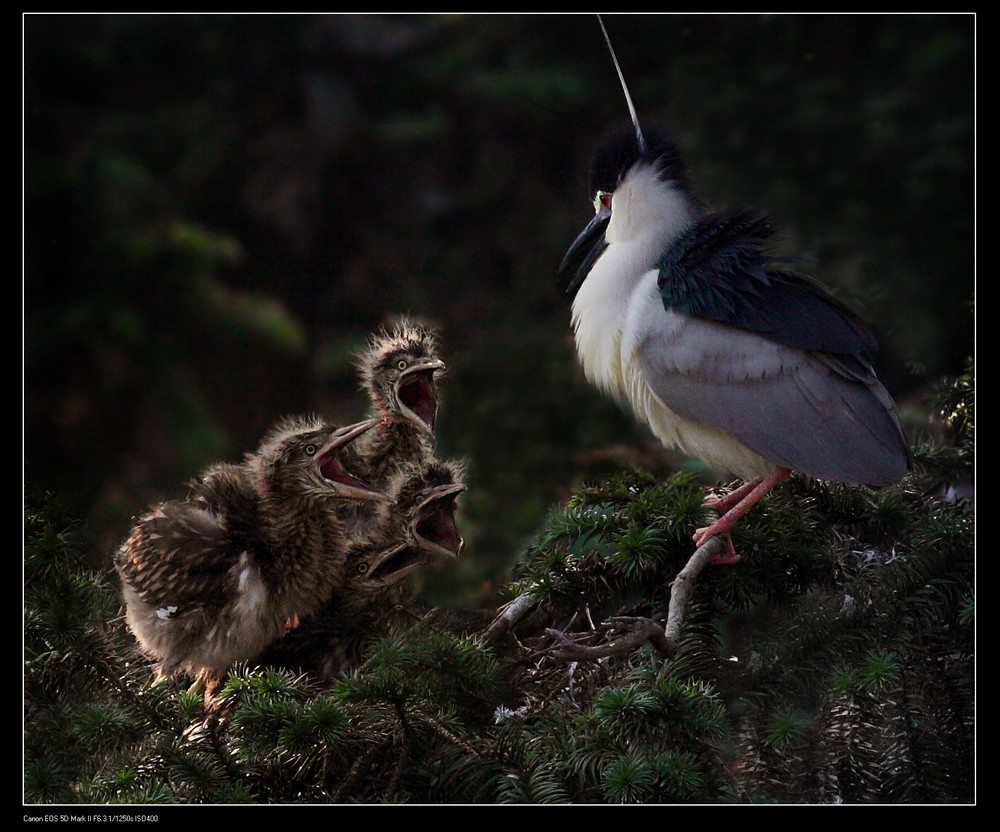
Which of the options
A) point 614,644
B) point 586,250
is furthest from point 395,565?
point 586,250

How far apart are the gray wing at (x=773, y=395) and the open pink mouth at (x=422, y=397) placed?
445 mm

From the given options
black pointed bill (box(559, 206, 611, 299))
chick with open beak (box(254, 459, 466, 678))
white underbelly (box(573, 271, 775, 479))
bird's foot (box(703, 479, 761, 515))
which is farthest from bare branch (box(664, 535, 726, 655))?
black pointed bill (box(559, 206, 611, 299))

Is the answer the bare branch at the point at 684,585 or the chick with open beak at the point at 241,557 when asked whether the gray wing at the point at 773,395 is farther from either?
the chick with open beak at the point at 241,557

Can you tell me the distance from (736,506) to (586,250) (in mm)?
833

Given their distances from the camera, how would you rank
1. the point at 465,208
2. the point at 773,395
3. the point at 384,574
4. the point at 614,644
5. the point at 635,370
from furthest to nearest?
the point at 465,208 < the point at 635,370 < the point at 773,395 < the point at 384,574 < the point at 614,644

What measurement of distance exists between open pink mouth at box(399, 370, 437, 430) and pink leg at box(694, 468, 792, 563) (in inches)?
24.6

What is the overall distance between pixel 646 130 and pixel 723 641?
120 cm

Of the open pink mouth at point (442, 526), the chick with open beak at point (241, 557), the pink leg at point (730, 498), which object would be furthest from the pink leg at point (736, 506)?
the chick with open beak at point (241, 557)

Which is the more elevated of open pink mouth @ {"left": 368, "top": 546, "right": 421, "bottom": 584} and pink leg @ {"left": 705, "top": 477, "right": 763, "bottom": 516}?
pink leg @ {"left": 705, "top": 477, "right": 763, "bottom": 516}

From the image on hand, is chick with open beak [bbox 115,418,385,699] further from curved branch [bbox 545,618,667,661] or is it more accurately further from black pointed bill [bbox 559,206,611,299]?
black pointed bill [bbox 559,206,611,299]

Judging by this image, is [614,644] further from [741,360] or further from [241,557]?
[741,360]

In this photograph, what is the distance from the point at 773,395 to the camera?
7.50 feet

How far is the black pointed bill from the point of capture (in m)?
2.65

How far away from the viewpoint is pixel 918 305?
3062 millimetres
